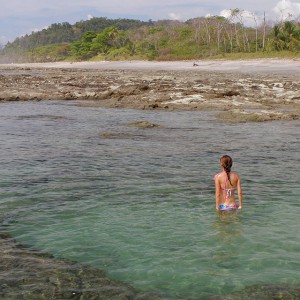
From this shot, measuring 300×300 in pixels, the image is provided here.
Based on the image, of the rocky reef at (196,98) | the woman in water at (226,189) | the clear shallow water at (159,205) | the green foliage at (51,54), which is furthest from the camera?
the green foliage at (51,54)

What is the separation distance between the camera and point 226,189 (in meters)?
8.12

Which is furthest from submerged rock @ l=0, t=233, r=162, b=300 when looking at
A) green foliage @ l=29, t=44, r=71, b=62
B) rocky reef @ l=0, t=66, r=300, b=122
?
green foliage @ l=29, t=44, r=71, b=62

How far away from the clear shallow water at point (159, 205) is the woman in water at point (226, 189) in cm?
23

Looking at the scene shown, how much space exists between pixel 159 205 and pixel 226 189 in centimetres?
137

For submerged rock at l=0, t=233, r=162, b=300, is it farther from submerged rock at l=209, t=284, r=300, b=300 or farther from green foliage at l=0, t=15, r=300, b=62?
green foliage at l=0, t=15, r=300, b=62

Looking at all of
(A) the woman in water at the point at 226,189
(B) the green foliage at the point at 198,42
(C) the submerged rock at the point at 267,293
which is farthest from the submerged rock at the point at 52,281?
(B) the green foliage at the point at 198,42

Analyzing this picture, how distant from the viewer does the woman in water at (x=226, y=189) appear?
8.04m

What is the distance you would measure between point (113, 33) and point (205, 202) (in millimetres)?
128398

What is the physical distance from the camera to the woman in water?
26.4ft

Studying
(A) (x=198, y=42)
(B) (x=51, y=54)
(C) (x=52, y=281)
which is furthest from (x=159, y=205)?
(B) (x=51, y=54)

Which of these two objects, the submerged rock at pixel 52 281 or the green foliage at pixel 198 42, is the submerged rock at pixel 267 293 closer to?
the submerged rock at pixel 52 281

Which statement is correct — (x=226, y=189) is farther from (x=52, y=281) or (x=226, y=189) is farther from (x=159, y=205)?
(x=52, y=281)

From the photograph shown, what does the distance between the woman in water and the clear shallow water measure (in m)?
0.23

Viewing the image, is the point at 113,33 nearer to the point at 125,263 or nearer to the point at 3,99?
the point at 3,99
